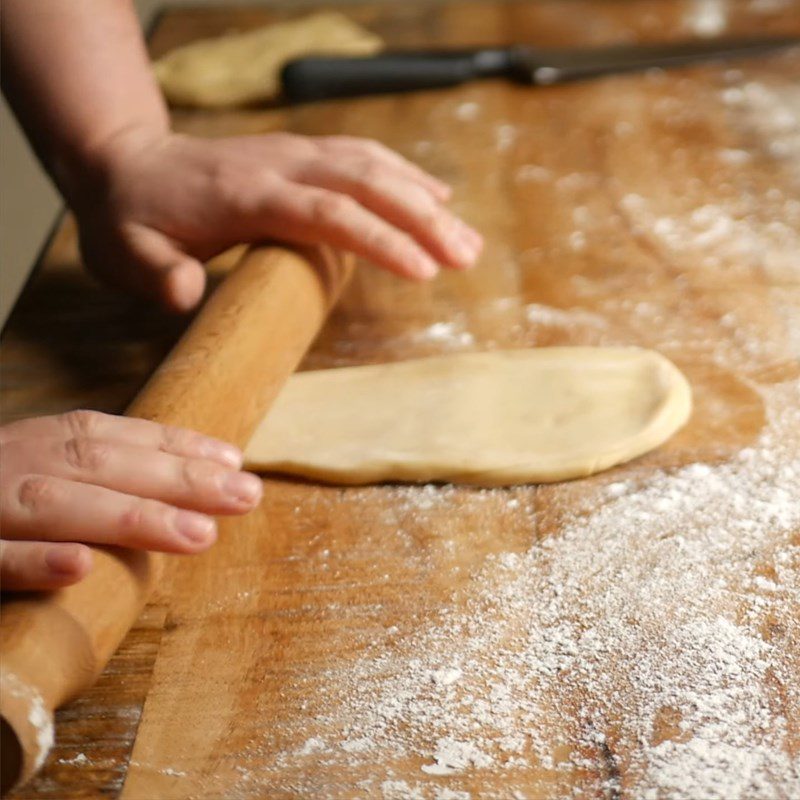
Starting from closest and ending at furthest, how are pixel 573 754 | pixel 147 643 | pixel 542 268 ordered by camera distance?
pixel 573 754 < pixel 147 643 < pixel 542 268

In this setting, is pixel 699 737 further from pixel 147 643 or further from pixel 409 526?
pixel 147 643

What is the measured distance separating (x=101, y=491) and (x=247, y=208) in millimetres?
458

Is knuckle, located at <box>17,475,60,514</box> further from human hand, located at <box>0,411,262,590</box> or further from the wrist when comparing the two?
the wrist

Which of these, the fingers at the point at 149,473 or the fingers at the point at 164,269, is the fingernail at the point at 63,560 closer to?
the fingers at the point at 149,473

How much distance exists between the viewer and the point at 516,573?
33.1 inches

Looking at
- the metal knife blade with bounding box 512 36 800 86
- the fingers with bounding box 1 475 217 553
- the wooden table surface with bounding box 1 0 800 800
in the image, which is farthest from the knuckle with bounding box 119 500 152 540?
the metal knife blade with bounding box 512 36 800 86

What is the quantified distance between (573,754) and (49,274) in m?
0.91

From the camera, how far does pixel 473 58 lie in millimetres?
1691

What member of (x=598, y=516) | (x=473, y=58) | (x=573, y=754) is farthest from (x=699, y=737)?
(x=473, y=58)

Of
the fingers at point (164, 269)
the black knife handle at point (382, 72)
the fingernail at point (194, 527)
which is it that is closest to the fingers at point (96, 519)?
the fingernail at point (194, 527)

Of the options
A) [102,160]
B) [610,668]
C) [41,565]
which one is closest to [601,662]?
[610,668]

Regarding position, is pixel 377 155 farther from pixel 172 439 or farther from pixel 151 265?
pixel 172 439

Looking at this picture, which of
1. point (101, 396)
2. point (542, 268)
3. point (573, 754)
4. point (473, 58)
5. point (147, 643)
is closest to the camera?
point (573, 754)

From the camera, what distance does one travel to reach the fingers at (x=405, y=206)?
108 cm
